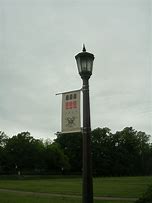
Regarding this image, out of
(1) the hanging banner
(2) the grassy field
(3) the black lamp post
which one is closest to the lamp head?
(3) the black lamp post

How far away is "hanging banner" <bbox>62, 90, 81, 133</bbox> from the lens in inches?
328

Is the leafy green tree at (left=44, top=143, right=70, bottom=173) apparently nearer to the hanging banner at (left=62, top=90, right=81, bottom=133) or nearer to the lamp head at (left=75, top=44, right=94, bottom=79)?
the hanging banner at (left=62, top=90, right=81, bottom=133)

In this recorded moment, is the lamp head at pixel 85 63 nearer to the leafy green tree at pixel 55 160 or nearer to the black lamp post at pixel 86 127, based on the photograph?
the black lamp post at pixel 86 127

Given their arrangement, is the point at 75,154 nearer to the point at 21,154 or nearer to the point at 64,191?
the point at 21,154

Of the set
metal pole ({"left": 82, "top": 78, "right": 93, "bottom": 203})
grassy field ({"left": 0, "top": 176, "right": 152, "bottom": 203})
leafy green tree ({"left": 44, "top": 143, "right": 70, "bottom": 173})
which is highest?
leafy green tree ({"left": 44, "top": 143, "right": 70, "bottom": 173})

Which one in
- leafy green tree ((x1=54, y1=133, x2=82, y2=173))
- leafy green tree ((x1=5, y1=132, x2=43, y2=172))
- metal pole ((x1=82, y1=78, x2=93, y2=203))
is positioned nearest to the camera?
metal pole ((x1=82, y1=78, x2=93, y2=203))

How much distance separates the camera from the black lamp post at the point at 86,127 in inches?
306

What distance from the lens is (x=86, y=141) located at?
8.02m

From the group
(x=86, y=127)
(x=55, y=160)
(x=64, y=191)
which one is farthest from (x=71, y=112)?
(x=55, y=160)

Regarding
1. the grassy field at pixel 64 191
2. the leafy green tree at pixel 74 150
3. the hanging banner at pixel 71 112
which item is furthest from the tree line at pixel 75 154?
the hanging banner at pixel 71 112

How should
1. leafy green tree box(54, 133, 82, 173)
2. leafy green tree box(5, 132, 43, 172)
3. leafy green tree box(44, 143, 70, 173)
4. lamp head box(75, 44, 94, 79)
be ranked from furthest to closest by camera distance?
1. leafy green tree box(54, 133, 82, 173)
2. leafy green tree box(44, 143, 70, 173)
3. leafy green tree box(5, 132, 43, 172)
4. lamp head box(75, 44, 94, 79)

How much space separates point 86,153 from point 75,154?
117263mm

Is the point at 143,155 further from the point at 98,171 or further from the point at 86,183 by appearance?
the point at 86,183

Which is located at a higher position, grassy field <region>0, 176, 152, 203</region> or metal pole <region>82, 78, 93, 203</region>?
metal pole <region>82, 78, 93, 203</region>
